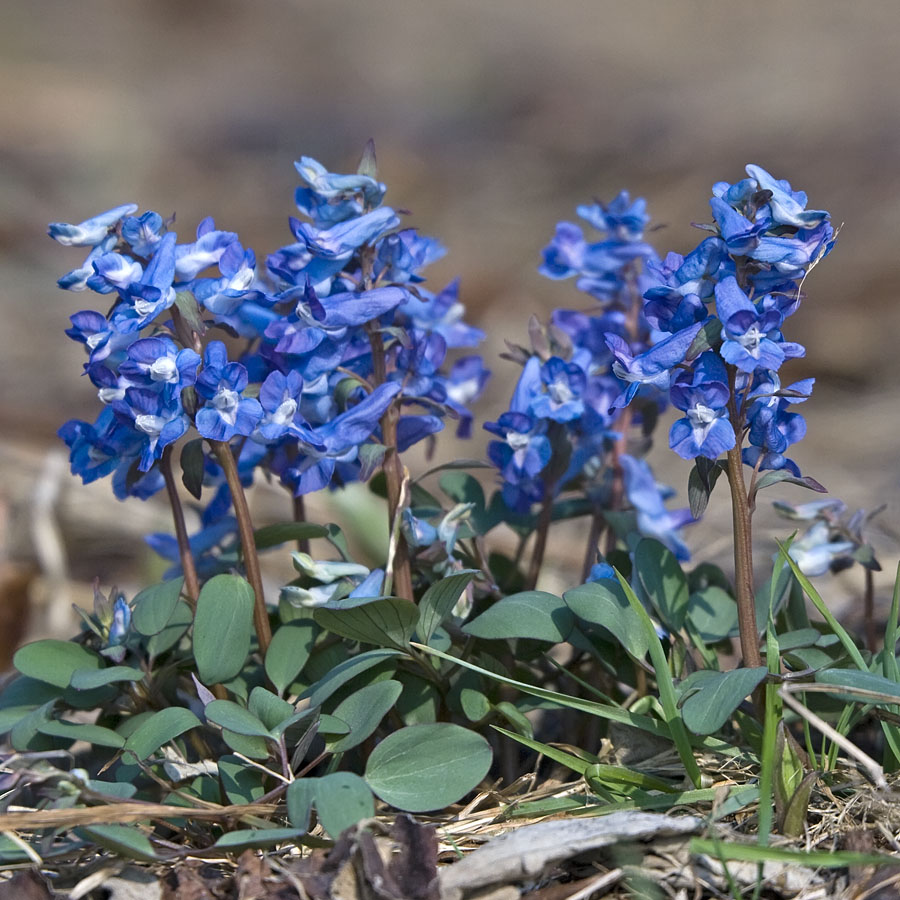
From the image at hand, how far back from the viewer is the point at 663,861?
5.89 feet

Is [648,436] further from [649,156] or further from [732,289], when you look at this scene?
[649,156]

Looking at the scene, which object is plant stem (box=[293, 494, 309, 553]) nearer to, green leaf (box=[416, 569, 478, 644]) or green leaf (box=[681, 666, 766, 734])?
green leaf (box=[416, 569, 478, 644])

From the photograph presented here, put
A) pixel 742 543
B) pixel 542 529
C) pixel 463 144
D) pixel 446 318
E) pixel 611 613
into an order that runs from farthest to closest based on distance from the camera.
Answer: pixel 463 144 → pixel 446 318 → pixel 542 529 → pixel 611 613 → pixel 742 543

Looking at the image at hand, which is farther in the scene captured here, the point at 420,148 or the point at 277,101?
the point at 277,101

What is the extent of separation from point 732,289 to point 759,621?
2.80 ft

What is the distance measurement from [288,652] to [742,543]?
986 millimetres

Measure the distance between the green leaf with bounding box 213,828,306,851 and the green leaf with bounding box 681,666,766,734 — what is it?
2.33 feet

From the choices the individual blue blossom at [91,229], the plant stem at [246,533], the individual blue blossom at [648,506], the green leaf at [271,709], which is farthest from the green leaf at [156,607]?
the individual blue blossom at [648,506]

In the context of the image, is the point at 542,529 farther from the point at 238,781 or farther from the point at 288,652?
the point at 238,781

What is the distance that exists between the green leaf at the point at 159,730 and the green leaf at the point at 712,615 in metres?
1.12

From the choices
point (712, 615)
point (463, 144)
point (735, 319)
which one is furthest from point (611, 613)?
point (463, 144)

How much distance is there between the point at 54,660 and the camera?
88.7 inches

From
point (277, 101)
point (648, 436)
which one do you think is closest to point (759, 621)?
point (648, 436)

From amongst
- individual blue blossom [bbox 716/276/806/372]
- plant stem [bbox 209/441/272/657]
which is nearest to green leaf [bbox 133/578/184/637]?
plant stem [bbox 209/441/272/657]
